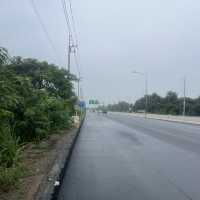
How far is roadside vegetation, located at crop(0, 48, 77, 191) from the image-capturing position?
1053cm

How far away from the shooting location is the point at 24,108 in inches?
771

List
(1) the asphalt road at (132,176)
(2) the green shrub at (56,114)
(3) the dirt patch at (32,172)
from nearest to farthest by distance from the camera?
(3) the dirt patch at (32,172)
(1) the asphalt road at (132,176)
(2) the green shrub at (56,114)

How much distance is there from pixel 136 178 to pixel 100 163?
3.26m

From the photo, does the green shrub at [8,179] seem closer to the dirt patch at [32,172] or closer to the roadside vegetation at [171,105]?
the dirt patch at [32,172]

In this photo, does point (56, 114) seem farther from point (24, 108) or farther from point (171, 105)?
point (171, 105)

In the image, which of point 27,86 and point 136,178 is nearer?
point 136,178

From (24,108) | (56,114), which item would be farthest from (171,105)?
(24,108)

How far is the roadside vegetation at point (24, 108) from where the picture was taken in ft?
34.6

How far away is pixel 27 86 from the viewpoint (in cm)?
1780

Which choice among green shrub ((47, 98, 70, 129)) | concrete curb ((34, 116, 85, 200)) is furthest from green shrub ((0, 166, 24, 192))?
green shrub ((47, 98, 70, 129))

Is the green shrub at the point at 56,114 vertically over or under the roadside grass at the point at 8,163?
over

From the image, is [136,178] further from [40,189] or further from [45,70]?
[45,70]

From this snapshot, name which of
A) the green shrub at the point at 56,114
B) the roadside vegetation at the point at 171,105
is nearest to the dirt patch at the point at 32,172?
the green shrub at the point at 56,114

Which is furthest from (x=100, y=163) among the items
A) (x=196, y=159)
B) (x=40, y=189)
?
(x=40, y=189)
